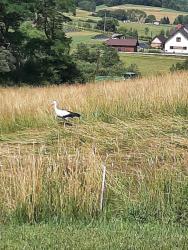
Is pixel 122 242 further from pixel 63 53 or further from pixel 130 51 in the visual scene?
pixel 130 51

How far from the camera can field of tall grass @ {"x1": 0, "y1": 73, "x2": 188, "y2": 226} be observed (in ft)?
17.9

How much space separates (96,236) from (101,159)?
80.9 inches

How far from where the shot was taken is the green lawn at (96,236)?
454cm

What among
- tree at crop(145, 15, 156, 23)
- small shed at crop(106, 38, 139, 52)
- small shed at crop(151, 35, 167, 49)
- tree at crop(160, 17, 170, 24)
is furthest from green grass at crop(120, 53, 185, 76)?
tree at crop(145, 15, 156, 23)

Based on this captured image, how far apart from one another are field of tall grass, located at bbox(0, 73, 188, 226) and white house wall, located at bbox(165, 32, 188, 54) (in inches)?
3996

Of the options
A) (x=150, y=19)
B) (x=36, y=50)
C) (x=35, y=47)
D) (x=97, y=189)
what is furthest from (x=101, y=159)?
(x=150, y=19)

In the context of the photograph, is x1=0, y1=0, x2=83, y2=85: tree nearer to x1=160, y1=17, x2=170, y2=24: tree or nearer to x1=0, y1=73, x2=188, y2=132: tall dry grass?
x1=0, y1=73, x2=188, y2=132: tall dry grass

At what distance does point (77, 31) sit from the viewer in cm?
10431

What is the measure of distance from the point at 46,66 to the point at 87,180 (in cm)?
3167

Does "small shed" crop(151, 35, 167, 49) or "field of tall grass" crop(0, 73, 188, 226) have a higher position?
"field of tall grass" crop(0, 73, 188, 226)

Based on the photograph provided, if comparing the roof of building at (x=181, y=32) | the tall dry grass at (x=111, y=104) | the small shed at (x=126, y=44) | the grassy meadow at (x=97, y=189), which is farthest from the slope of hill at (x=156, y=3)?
the grassy meadow at (x=97, y=189)

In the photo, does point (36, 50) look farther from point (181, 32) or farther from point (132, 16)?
point (132, 16)

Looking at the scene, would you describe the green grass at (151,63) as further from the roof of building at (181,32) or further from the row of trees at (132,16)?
the row of trees at (132,16)

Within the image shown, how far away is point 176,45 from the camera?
11069 centimetres
